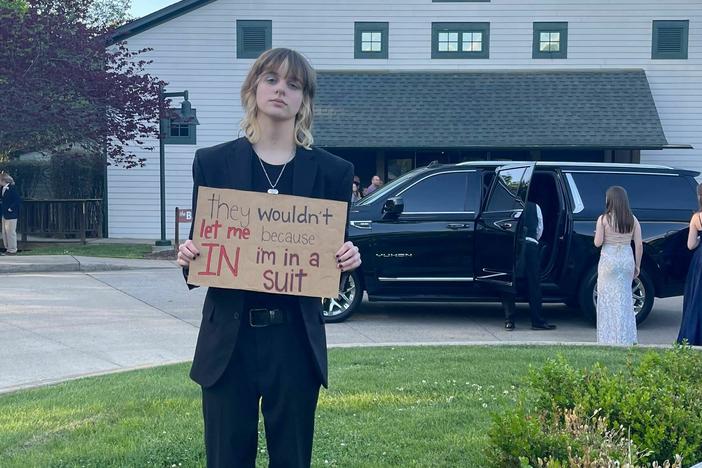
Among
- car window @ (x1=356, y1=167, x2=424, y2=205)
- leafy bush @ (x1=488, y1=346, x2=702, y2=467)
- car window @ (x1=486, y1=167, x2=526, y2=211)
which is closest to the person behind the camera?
leafy bush @ (x1=488, y1=346, x2=702, y2=467)

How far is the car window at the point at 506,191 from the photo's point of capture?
989cm

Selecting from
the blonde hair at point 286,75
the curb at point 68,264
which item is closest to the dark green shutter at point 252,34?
the curb at point 68,264

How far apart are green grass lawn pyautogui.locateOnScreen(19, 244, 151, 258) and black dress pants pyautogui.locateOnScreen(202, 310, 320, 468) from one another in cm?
1588

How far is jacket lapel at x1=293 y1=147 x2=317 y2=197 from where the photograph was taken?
10.3 ft

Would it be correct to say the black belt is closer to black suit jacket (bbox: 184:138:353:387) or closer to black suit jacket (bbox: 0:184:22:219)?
black suit jacket (bbox: 184:138:353:387)

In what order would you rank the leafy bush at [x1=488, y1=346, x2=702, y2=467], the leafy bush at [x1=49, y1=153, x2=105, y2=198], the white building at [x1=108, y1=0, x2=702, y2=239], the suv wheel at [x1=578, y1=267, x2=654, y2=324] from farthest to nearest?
the leafy bush at [x1=49, y1=153, x2=105, y2=198]
the white building at [x1=108, y1=0, x2=702, y2=239]
the suv wheel at [x1=578, y1=267, x2=654, y2=324]
the leafy bush at [x1=488, y1=346, x2=702, y2=467]

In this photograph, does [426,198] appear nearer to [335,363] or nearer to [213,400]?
[335,363]

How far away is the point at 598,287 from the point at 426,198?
2453mm

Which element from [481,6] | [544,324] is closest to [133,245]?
[481,6]

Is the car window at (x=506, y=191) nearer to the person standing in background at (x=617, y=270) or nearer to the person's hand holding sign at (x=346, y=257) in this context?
the person standing in background at (x=617, y=270)

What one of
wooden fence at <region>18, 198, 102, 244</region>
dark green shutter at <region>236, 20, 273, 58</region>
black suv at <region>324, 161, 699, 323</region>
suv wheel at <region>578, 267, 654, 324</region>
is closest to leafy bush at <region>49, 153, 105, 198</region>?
wooden fence at <region>18, 198, 102, 244</region>

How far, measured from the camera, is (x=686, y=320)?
29.5 feet

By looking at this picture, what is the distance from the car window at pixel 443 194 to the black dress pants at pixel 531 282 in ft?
3.37

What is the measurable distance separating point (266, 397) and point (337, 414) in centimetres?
264
